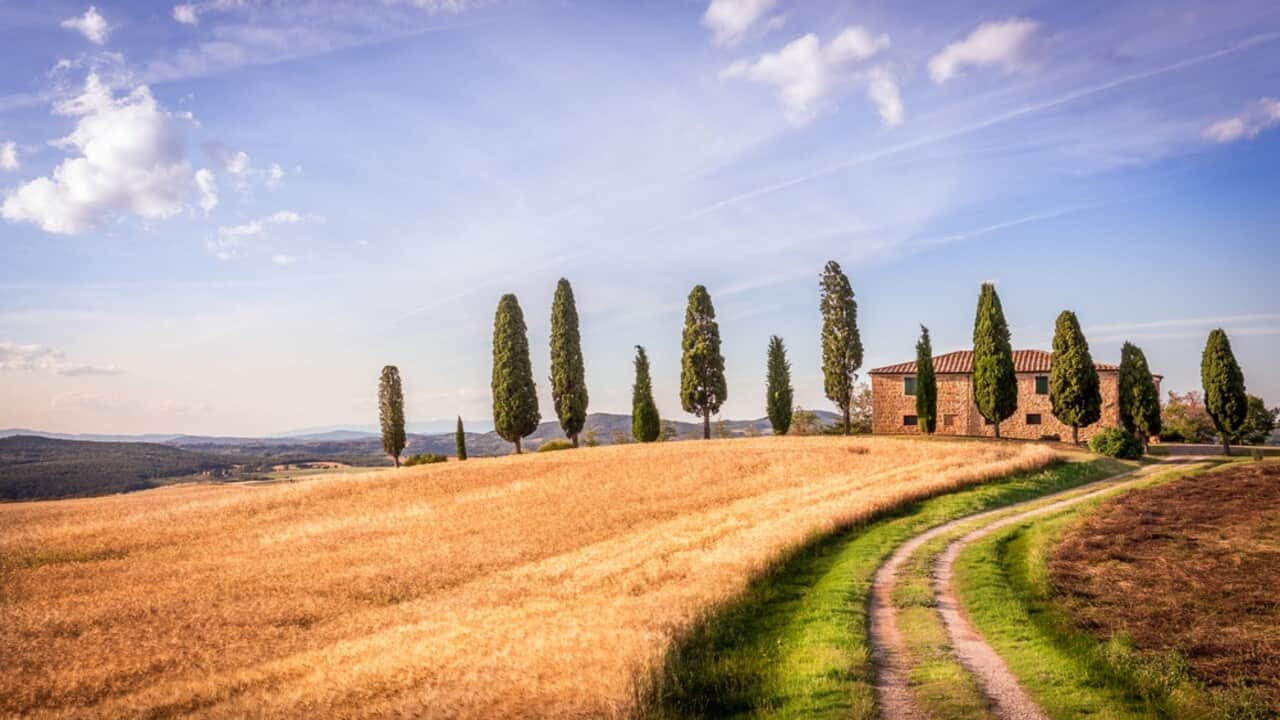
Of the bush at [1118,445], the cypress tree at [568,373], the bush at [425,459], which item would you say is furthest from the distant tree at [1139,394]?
the bush at [425,459]

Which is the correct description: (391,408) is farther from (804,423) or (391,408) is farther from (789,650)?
(789,650)

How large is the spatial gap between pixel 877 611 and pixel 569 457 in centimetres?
3646

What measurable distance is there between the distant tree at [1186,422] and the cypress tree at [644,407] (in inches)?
1804

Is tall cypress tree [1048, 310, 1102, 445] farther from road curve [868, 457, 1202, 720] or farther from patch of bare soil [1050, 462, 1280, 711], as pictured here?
road curve [868, 457, 1202, 720]

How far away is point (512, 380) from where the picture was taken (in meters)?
61.7

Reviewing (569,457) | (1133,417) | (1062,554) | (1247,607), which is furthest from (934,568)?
(1133,417)

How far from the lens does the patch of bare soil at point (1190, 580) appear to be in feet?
38.8

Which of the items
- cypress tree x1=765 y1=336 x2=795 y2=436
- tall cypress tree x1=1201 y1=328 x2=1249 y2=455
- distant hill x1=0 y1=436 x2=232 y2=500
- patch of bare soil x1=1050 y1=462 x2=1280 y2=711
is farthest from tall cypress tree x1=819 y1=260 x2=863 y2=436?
distant hill x1=0 y1=436 x2=232 y2=500

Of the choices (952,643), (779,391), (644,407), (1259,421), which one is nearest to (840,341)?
(779,391)

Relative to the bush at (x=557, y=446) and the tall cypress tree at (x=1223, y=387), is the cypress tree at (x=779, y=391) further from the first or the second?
the tall cypress tree at (x=1223, y=387)

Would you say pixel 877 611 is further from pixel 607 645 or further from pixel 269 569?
pixel 269 569

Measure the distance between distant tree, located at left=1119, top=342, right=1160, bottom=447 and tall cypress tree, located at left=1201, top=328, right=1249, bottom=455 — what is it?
3609 millimetres

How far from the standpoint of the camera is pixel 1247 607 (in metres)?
14.3

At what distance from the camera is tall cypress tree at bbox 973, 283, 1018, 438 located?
58656mm
